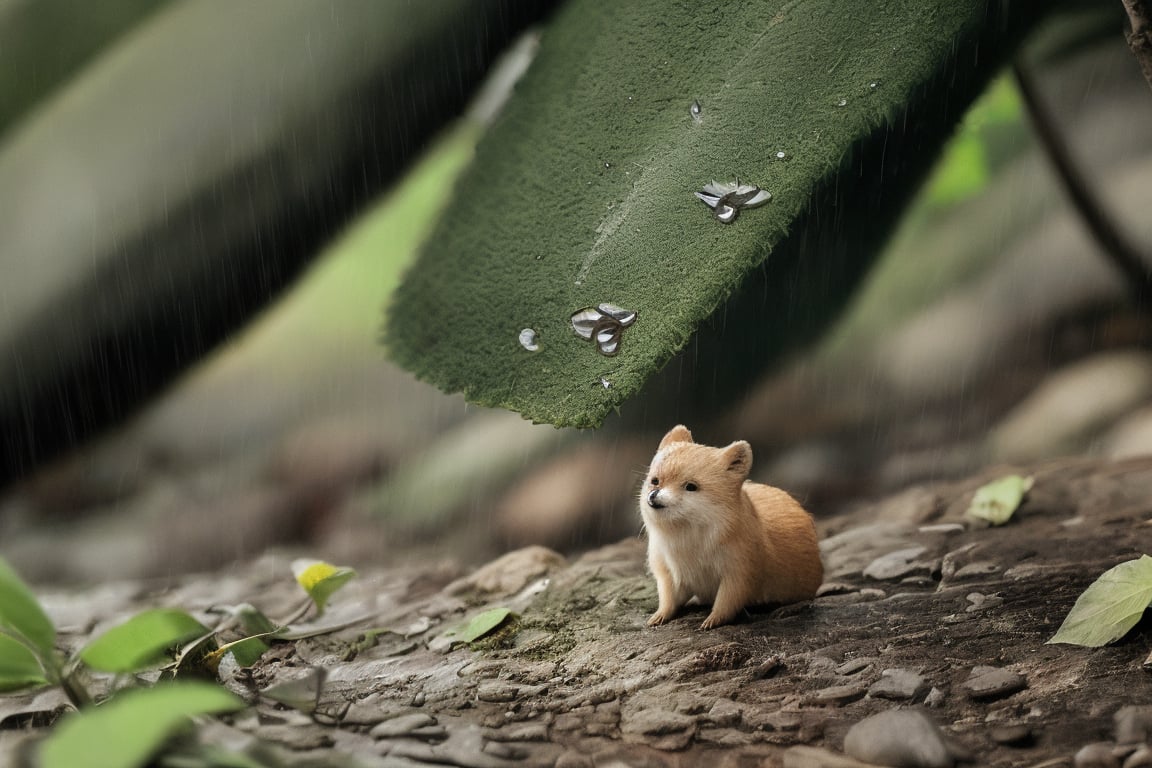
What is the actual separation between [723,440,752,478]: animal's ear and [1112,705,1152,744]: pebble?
1.89 ft

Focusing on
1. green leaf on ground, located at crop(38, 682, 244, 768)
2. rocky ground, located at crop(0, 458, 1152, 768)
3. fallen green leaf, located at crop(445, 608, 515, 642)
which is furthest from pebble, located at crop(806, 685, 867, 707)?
green leaf on ground, located at crop(38, 682, 244, 768)

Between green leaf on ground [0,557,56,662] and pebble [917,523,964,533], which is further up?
green leaf on ground [0,557,56,662]

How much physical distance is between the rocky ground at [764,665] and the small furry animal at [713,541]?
0.04m

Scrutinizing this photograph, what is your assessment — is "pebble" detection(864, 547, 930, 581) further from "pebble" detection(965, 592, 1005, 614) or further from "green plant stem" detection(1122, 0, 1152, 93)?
"green plant stem" detection(1122, 0, 1152, 93)

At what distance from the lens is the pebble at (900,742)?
989 mm

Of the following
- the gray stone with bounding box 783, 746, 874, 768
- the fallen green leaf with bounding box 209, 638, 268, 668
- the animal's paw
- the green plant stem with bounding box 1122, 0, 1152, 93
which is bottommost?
the gray stone with bounding box 783, 746, 874, 768

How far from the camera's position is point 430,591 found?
188 centimetres

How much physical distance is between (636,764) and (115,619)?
1170mm

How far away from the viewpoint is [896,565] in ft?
5.31

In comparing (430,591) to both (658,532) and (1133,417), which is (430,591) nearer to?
(658,532)

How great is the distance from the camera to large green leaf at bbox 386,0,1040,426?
1.20 metres

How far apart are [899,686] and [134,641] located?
32.3 inches

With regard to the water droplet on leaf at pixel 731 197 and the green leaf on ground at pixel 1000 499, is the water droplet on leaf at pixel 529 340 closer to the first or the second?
the water droplet on leaf at pixel 731 197

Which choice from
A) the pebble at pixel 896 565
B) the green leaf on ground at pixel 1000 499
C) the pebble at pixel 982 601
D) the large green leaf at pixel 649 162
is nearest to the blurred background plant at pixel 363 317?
the large green leaf at pixel 649 162
